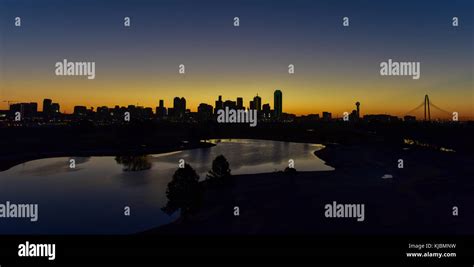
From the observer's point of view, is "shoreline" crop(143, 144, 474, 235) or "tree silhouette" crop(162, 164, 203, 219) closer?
"shoreline" crop(143, 144, 474, 235)

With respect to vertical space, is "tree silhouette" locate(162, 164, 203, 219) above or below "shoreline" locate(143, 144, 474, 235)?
above

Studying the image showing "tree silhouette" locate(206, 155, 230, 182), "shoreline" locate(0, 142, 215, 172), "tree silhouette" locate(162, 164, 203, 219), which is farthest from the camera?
"shoreline" locate(0, 142, 215, 172)

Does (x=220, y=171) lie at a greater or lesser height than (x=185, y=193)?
greater

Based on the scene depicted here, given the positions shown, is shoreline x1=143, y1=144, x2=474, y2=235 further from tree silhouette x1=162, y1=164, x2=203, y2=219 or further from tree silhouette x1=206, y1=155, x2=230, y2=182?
tree silhouette x1=206, y1=155, x2=230, y2=182

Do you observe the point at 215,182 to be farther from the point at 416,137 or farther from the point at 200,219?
the point at 416,137

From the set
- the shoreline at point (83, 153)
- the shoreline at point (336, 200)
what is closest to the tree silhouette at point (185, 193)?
the shoreline at point (336, 200)

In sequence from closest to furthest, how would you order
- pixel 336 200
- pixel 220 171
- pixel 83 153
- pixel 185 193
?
pixel 185 193 < pixel 336 200 < pixel 220 171 < pixel 83 153

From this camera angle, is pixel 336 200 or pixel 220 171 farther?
pixel 220 171

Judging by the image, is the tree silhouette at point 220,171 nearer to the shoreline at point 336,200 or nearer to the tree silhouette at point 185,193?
the shoreline at point 336,200

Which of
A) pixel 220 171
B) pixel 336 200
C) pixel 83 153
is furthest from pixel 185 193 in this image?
pixel 83 153

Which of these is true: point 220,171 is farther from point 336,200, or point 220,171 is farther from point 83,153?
point 83,153

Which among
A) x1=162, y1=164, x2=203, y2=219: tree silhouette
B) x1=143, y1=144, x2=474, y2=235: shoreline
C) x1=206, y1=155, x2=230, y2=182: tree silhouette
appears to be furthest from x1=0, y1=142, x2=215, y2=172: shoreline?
x1=143, y1=144, x2=474, y2=235: shoreline

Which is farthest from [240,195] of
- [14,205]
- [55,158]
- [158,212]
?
[55,158]
